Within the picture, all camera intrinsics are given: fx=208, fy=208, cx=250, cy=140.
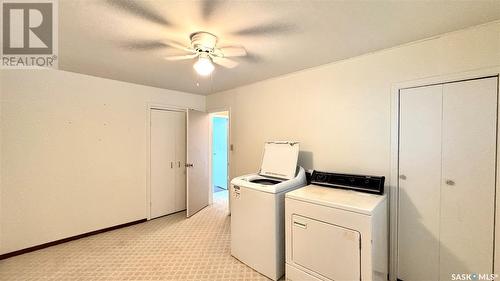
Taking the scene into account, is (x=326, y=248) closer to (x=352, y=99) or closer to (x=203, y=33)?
(x=352, y=99)

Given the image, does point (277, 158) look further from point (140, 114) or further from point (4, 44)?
point (4, 44)

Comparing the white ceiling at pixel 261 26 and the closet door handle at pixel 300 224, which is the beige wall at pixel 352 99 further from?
the closet door handle at pixel 300 224

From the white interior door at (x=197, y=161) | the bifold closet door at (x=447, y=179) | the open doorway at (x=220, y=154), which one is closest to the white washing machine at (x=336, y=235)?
Result: the bifold closet door at (x=447, y=179)

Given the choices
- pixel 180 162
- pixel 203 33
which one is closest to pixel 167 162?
pixel 180 162

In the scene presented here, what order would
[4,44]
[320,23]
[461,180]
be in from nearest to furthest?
1. [320,23]
2. [461,180]
3. [4,44]

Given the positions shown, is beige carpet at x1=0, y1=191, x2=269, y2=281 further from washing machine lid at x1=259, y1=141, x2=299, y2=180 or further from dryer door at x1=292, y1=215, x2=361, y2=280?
washing machine lid at x1=259, y1=141, x2=299, y2=180

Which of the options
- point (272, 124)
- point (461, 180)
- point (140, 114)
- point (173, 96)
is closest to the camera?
point (461, 180)

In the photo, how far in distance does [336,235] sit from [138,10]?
2.23 metres

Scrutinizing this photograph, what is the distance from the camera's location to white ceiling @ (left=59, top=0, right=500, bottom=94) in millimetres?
1389

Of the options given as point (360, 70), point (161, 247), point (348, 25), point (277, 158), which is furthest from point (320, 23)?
point (161, 247)

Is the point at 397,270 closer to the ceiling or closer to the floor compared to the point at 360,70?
closer to the floor

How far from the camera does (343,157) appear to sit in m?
2.38

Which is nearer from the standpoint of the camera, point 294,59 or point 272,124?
point 294,59

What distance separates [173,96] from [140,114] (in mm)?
681
